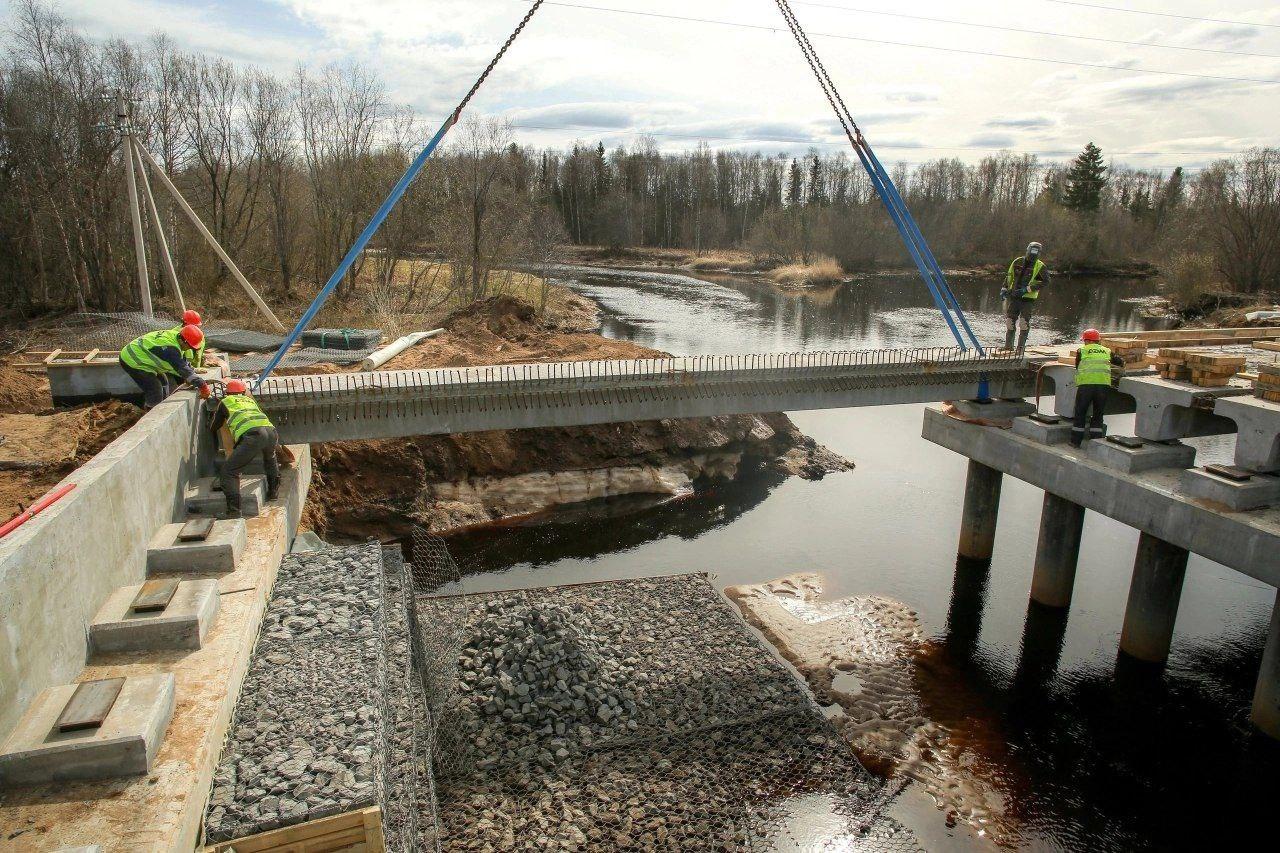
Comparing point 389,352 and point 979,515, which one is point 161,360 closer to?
point 389,352

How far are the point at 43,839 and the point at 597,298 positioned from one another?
183 feet

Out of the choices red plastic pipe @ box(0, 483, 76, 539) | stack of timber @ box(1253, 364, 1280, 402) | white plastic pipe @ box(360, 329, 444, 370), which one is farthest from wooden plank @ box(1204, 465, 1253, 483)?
white plastic pipe @ box(360, 329, 444, 370)

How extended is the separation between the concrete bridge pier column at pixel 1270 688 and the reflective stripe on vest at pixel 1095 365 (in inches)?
170

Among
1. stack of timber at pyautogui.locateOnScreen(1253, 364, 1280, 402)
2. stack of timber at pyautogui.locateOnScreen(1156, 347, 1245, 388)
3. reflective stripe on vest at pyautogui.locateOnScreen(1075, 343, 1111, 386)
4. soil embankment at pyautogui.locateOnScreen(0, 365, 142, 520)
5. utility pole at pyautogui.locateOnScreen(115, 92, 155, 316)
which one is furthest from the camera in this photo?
utility pole at pyautogui.locateOnScreen(115, 92, 155, 316)

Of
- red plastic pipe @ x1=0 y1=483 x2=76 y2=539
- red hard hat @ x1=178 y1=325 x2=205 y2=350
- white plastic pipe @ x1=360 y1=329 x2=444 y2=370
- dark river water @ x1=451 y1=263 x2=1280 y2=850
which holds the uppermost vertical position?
red hard hat @ x1=178 y1=325 x2=205 y2=350

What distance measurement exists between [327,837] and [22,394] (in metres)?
13.9

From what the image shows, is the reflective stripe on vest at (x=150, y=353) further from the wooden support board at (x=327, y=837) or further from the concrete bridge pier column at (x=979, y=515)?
the concrete bridge pier column at (x=979, y=515)

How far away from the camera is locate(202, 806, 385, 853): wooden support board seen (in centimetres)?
621

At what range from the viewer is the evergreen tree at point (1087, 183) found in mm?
87625

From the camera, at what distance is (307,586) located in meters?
10.4

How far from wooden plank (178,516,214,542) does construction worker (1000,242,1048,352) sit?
14.9 metres

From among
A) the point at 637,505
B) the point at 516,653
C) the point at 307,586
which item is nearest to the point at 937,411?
the point at 637,505

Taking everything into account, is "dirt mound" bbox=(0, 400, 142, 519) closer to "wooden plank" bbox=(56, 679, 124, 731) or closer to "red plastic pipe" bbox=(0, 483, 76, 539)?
"red plastic pipe" bbox=(0, 483, 76, 539)

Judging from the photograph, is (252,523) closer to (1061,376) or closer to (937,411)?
(937,411)
